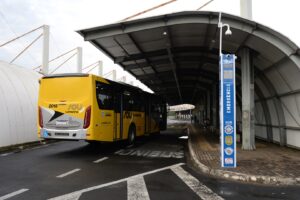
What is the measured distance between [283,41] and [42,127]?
34.0ft

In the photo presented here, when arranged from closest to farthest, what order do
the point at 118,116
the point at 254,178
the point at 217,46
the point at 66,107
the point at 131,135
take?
the point at 254,178 < the point at 66,107 < the point at 118,116 < the point at 217,46 < the point at 131,135

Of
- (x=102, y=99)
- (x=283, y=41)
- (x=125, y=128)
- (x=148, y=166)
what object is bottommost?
(x=148, y=166)

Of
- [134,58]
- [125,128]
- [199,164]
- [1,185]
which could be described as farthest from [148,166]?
[134,58]

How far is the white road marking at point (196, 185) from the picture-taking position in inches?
275

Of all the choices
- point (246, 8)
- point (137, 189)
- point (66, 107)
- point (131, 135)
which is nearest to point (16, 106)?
point (66, 107)

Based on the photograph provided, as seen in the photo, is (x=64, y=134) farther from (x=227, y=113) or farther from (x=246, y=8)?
(x=246, y=8)

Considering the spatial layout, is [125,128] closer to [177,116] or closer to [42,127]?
[42,127]

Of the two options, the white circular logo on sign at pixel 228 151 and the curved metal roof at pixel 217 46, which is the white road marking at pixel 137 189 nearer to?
the white circular logo on sign at pixel 228 151

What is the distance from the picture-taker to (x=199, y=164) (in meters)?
10.7

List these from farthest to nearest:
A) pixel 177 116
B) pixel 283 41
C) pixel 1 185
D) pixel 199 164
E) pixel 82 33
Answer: pixel 177 116
pixel 82 33
pixel 283 41
pixel 199 164
pixel 1 185

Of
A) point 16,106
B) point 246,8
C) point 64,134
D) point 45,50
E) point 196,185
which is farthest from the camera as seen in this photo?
point 45,50

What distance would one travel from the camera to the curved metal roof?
13633 mm

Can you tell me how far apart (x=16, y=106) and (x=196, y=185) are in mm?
12071

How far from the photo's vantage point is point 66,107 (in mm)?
13125
